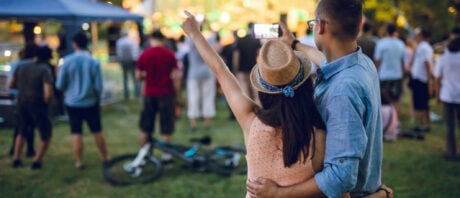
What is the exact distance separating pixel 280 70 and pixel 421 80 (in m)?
7.57

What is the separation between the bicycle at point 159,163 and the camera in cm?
612

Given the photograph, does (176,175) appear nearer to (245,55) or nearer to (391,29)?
(245,55)

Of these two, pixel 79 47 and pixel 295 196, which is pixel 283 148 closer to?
pixel 295 196

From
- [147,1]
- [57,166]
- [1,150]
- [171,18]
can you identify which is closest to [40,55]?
[57,166]

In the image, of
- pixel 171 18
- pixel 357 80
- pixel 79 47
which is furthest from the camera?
pixel 171 18

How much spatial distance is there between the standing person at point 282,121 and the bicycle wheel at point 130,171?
424 centimetres

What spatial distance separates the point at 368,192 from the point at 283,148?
384mm

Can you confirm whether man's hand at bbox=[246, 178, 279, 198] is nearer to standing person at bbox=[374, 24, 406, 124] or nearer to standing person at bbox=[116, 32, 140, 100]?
standing person at bbox=[374, 24, 406, 124]

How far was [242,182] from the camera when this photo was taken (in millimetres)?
5984

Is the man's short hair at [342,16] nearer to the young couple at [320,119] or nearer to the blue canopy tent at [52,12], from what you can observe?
the young couple at [320,119]

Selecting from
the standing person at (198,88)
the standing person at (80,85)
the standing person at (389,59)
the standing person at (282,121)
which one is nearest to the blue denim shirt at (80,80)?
the standing person at (80,85)

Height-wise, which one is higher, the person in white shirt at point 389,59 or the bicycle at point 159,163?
the person in white shirt at point 389,59

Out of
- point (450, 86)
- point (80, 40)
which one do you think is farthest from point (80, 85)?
point (450, 86)

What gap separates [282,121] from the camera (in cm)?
186
